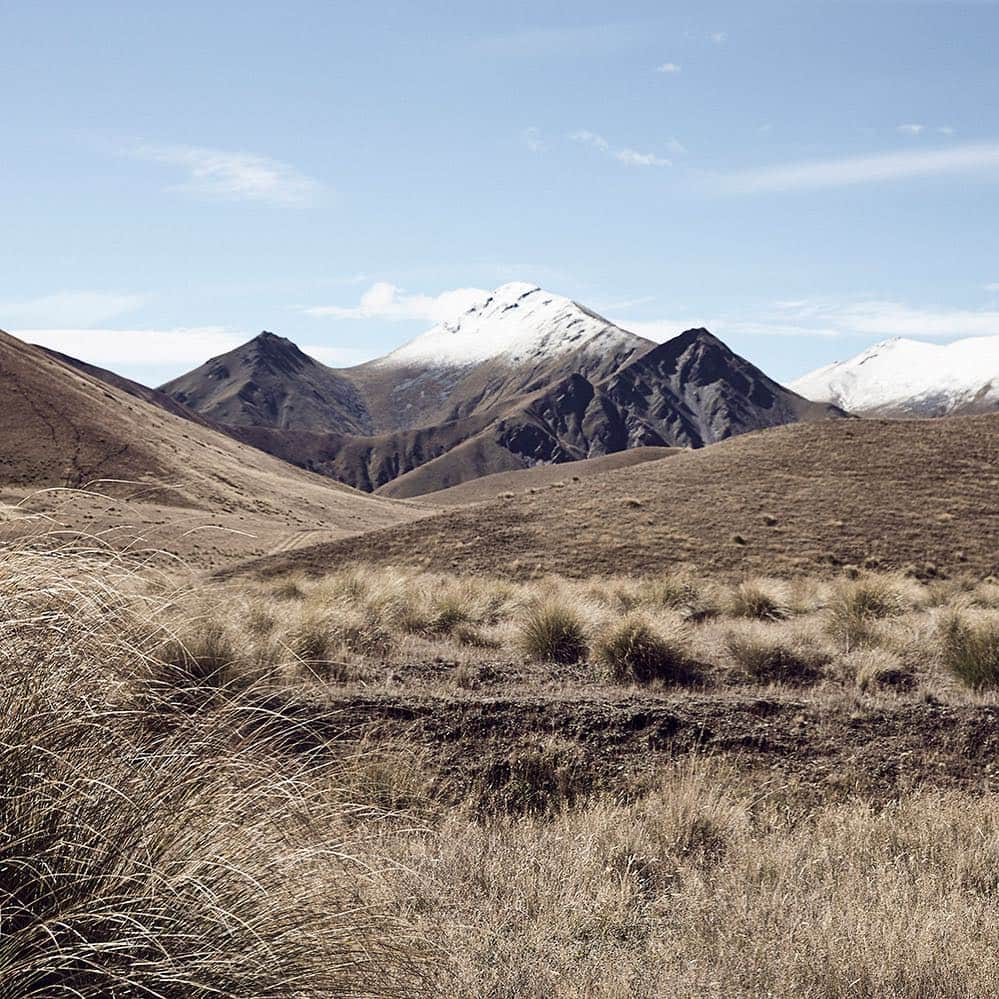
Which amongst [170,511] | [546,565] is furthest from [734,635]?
[170,511]

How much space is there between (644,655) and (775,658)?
1587mm

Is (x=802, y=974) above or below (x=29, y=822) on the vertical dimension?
below

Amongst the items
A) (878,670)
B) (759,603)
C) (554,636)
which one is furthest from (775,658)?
(759,603)

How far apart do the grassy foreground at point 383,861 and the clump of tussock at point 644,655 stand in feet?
11.9

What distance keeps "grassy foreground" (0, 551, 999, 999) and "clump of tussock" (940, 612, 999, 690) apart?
12.0 feet

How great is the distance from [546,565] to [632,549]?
9.41ft

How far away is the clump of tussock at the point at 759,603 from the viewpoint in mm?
16047

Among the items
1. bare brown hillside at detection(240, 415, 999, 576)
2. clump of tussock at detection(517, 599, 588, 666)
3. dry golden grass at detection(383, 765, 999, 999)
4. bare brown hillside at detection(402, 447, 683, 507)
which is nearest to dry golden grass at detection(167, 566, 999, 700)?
clump of tussock at detection(517, 599, 588, 666)

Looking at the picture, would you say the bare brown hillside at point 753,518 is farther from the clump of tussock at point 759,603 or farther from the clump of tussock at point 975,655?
the clump of tussock at point 975,655

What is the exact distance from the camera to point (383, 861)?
467 centimetres

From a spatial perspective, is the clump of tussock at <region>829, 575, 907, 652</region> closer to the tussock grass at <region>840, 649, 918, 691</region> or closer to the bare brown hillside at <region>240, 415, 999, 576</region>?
the tussock grass at <region>840, 649, 918, 691</region>

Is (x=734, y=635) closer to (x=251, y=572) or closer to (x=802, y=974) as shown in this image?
(x=802, y=974)

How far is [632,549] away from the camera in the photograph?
27062mm

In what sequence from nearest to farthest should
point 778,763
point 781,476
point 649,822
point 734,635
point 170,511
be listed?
point 649,822
point 778,763
point 734,635
point 781,476
point 170,511
